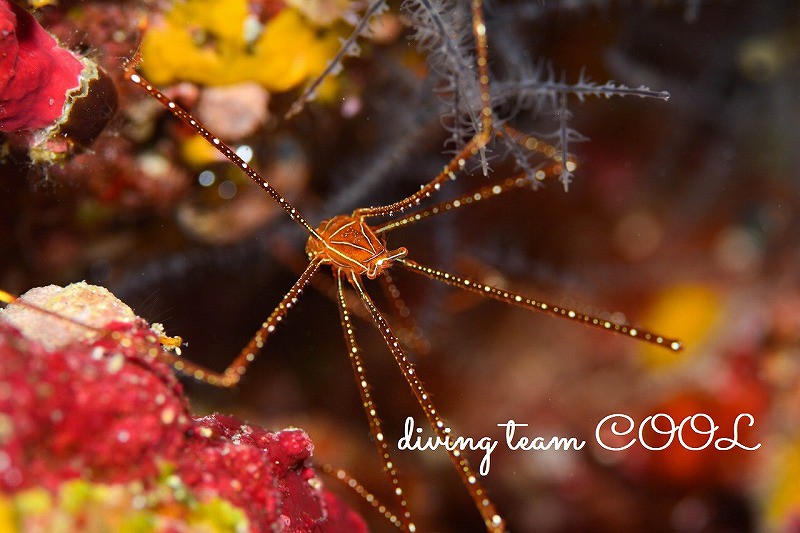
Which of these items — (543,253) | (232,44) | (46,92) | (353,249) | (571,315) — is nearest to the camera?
(46,92)

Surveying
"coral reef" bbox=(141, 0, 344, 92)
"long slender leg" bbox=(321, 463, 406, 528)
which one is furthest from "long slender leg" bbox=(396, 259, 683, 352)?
"coral reef" bbox=(141, 0, 344, 92)

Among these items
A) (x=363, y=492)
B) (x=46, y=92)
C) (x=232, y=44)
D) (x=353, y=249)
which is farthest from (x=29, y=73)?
(x=363, y=492)

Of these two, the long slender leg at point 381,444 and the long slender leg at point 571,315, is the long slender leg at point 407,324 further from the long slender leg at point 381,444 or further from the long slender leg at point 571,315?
the long slender leg at point 571,315

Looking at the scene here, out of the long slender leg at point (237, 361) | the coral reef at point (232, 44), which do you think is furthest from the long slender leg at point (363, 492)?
the coral reef at point (232, 44)

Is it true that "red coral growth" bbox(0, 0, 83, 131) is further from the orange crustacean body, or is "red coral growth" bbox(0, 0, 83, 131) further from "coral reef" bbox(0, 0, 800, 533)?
the orange crustacean body

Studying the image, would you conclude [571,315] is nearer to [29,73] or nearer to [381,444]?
[381,444]

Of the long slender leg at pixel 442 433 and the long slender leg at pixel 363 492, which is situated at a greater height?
the long slender leg at pixel 442 433

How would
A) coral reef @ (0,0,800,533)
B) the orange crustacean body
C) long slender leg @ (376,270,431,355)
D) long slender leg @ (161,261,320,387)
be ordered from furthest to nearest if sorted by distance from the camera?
long slender leg @ (376,270,431,355) → coral reef @ (0,0,800,533) → the orange crustacean body → long slender leg @ (161,261,320,387)
